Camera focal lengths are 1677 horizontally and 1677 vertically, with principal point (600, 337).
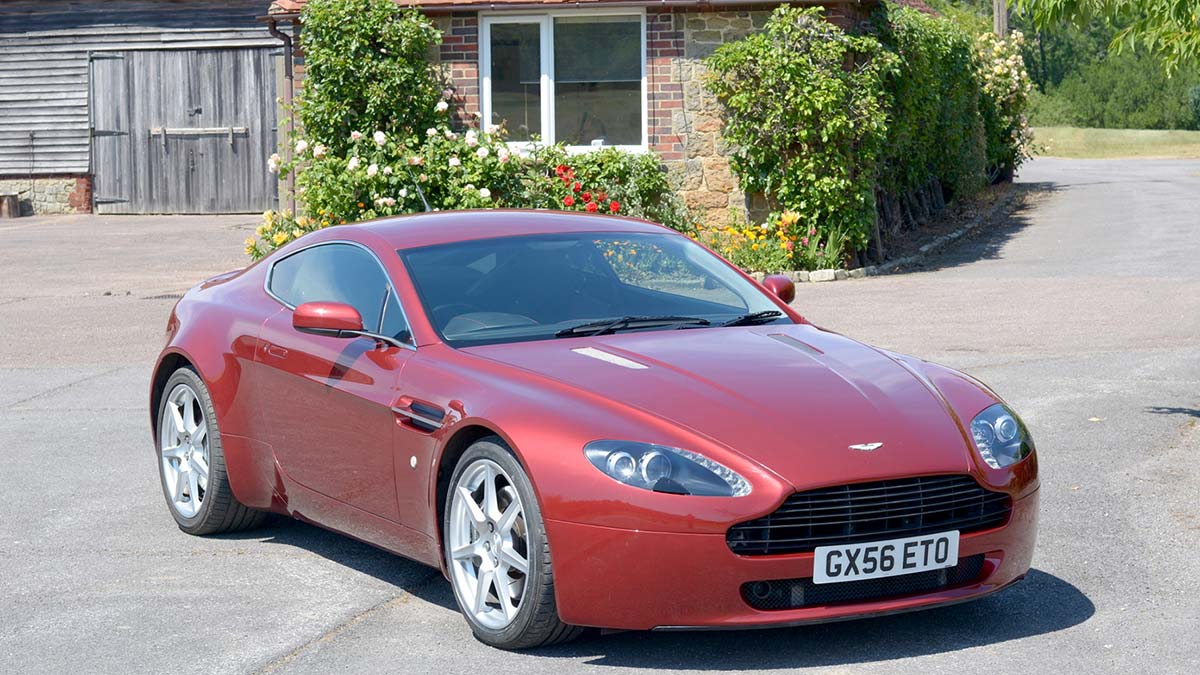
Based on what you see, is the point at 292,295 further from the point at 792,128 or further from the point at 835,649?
the point at 792,128

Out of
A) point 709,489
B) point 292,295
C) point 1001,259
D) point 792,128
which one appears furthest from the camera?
point 1001,259

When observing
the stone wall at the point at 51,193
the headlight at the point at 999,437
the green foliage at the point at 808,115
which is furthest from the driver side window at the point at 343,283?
the stone wall at the point at 51,193

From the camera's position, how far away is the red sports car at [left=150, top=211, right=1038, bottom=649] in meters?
4.93

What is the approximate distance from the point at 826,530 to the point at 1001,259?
15420mm

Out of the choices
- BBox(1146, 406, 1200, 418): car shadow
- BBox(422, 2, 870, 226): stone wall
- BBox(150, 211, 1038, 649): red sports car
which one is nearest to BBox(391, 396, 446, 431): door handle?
BBox(150, 211, 1038, 649): red sports car

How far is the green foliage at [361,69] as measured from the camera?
733 inches

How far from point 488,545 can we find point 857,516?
119 centimetres

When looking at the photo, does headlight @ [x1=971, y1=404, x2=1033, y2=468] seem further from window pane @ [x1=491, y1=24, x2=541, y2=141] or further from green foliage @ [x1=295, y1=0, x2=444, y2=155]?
window pane @ [x1=491, y1=24, x2=541, y2=141]

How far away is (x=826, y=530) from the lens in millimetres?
4965

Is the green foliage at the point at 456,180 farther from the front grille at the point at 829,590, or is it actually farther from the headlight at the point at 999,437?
the front grille at the point at 829,590

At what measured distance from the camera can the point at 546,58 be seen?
1898 centimetres

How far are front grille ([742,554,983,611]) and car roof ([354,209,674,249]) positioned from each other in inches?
82.2

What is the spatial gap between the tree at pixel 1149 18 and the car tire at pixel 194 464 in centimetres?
489

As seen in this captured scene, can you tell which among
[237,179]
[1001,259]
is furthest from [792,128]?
[237,179]
